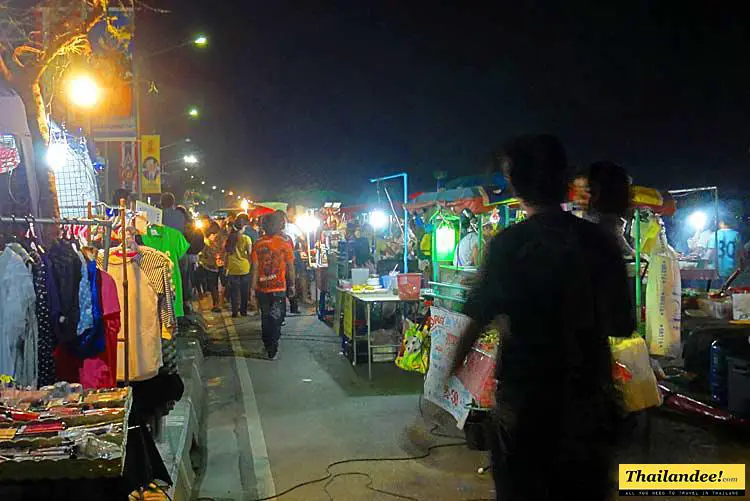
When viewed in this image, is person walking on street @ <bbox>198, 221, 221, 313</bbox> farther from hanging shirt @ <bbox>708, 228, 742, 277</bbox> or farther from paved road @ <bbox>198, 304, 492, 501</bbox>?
hanging shirt @ <bbox>708, 228, 742, 277</bbox>

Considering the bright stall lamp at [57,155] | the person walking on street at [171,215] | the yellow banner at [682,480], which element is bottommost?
the yellow banner at [682,480]

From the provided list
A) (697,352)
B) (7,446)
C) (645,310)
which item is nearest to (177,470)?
(7,446)

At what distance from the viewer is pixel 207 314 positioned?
16344mm

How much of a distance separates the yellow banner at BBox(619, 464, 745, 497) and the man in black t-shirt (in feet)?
9.90

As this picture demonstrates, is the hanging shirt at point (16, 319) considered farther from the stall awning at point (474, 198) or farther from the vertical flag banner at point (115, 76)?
the stall awning at point (474, 198)

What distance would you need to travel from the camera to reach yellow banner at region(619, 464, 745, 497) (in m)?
5.50

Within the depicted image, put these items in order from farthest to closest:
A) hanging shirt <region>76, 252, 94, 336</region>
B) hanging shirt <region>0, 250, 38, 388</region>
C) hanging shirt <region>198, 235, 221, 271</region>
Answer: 1. hanging shirt <region>198, 235, 221, 271</region>
2. hanging shirt <region>76, 252, 94, 336</region>
3. hanging shirt <region>0, 250, 38, 388</region>

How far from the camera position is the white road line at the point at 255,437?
5755 mm

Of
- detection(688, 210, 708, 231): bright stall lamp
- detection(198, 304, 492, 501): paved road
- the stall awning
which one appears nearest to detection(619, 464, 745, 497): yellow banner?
detection(198, 304, 492, 501): paved road

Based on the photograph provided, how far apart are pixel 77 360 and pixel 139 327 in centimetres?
77

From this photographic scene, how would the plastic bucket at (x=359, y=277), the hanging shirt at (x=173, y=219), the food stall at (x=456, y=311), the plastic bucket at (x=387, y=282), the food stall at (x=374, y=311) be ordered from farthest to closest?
the hanging shirt at (x=173, y=219) → the plastic bucket at (x=359, y=277) → the plastic bucket at (x=387, y=282) → the food stall at (x=374, y=311) → the food stall at (x=456, y=311)

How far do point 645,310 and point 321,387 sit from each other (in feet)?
14.0

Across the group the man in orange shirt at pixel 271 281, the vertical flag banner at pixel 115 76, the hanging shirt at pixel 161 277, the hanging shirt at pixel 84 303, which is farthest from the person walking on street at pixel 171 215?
the hanging shirt at pixel 84 303

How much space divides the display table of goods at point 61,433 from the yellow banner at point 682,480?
3947mm
